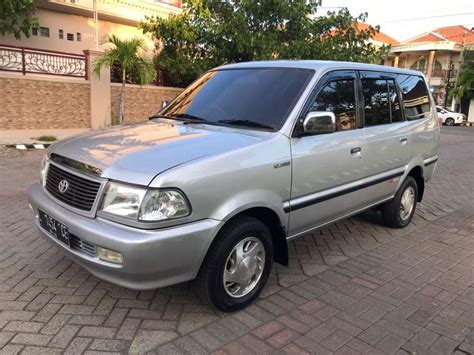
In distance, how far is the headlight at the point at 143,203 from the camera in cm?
264

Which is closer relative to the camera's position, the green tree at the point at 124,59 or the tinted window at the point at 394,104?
the tinted window at the point at 394,104

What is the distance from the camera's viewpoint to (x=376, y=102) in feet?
14.9

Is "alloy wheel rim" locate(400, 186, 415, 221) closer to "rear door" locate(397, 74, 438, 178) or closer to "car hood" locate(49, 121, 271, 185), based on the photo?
"rear door" locate(397, 74, 438, 178)

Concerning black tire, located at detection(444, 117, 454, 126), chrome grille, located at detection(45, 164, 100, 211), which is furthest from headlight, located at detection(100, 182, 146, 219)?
black tire, located at detection(444, 117, 454, 126)

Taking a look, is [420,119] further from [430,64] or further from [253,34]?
[430,64]

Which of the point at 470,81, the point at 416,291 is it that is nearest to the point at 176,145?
the point at 416,291

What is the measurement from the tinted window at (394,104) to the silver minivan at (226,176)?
0.03m

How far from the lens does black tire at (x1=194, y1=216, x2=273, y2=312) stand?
2.96 metres

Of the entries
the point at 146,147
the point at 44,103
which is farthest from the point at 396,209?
the point at 44,103

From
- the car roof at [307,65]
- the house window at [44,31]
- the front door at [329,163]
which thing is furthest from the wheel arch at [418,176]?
the house window at [44,31]

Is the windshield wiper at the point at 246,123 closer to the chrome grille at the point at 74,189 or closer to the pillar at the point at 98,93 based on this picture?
the chrome grille at the point at 74,189

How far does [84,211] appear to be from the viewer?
286cm

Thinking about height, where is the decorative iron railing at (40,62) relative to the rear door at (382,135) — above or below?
above

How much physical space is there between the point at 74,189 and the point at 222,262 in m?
1.16
